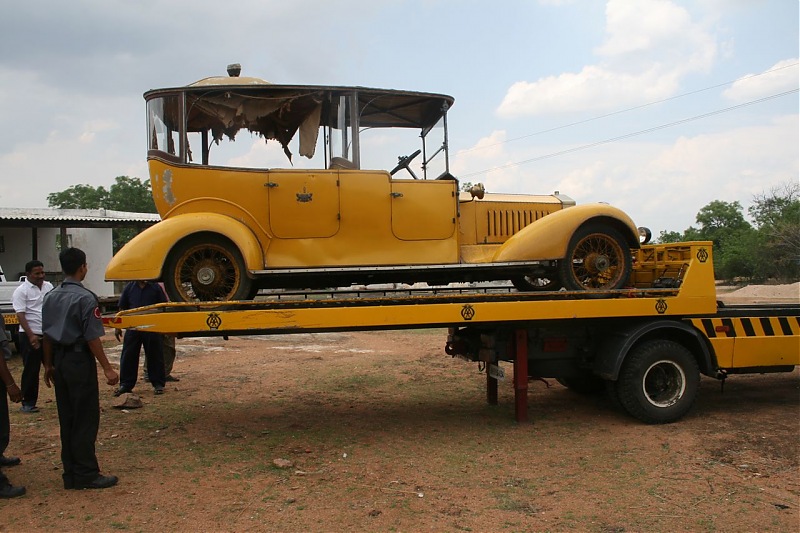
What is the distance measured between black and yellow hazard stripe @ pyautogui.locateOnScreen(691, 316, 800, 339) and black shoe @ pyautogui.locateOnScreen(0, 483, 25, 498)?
611 centimetres

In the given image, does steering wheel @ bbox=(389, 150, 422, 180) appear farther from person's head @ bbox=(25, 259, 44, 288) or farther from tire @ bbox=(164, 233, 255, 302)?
person's head @ bbox=(25, 259, 44, 288)

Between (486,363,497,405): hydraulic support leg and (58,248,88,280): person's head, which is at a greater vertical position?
(58,248,88,280): person's head

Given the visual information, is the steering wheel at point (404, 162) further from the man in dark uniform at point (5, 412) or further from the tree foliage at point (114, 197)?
the tree foliage at point (114, 197)

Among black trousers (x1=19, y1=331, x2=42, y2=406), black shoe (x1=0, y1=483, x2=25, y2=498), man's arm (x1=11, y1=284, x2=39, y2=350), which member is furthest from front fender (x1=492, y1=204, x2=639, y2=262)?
black trousers (x1=19, y1=331, x2=42, y2=406)

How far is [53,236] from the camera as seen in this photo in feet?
75.1

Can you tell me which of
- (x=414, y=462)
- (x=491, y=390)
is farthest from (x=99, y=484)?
(x=491, y=390)

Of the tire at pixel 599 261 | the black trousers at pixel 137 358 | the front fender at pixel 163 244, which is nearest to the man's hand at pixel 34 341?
the black trousers at pixel 137 358

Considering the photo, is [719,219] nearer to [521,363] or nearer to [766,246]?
[766,246]

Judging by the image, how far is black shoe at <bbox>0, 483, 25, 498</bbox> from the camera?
4453mm

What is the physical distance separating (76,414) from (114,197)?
38570mm

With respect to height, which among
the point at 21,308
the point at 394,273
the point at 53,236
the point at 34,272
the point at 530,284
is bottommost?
the point at 21,308

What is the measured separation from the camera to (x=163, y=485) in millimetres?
4656

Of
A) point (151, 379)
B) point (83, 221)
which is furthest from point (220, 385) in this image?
point (83, 221)

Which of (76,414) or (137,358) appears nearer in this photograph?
(76,414)
